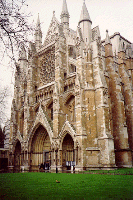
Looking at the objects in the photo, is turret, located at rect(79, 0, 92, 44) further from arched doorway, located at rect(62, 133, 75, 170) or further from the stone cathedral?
arched doorway, located at rect(62, 133, 75, 170)

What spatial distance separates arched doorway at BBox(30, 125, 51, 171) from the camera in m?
29.1

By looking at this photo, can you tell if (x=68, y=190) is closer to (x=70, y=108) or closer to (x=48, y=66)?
(x=70, y=108)

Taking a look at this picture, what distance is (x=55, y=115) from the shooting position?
26172mm

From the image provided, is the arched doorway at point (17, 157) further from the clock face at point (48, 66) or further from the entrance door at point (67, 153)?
the clock face at point (48, 66)

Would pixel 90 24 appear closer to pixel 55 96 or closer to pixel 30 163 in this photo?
pixel 55 96

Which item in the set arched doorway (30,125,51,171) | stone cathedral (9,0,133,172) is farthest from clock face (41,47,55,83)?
arched doorway (30,125,51,171)

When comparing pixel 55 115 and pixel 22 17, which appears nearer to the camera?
pixel 22 17

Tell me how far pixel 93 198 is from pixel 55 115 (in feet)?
66.3

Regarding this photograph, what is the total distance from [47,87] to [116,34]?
16.3 m

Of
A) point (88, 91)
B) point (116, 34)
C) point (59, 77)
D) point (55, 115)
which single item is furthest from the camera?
point (116, 34)

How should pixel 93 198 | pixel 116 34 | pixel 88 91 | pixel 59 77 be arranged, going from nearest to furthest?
pixel 93 198 → pixel 88 91 → pixel 59 77 → pixel 116 34

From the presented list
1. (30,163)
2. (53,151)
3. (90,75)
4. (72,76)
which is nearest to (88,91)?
(90,75)

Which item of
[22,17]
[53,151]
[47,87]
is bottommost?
[53,151]

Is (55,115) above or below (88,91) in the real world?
below
